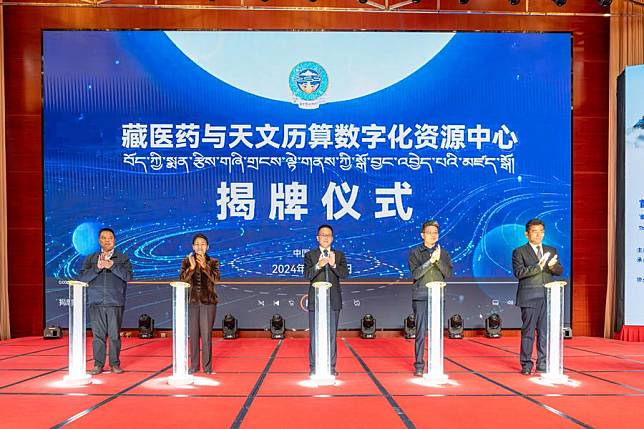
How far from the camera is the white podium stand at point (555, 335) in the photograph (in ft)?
15.9

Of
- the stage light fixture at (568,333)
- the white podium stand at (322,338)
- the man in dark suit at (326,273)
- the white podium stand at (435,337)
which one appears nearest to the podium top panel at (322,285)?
the white podium stand at (322,338)

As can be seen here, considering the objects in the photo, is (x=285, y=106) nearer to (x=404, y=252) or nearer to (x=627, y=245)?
(x=404, y=252)

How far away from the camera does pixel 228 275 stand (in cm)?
841

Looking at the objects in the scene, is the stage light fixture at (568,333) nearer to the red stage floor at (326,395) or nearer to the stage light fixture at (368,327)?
the red stage floor at (326,395)

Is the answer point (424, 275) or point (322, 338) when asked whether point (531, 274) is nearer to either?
point (424, 275)

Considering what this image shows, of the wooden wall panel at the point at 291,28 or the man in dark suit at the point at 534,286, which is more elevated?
the wooden wall panel at the point at 291,28

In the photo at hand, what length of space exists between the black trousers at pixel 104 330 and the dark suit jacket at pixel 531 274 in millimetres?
3697

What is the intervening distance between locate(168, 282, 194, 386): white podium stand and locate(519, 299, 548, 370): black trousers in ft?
9.72

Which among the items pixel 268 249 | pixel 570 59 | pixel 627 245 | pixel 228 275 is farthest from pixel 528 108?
pixel 228 275

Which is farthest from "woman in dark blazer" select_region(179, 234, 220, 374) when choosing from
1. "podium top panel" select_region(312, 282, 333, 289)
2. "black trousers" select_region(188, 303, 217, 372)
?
"podium top panel" select_region(312, 282, 333, 289)

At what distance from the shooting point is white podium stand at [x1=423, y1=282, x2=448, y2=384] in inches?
189

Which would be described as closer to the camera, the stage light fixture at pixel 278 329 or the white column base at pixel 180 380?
the white column base at pixel 180 380

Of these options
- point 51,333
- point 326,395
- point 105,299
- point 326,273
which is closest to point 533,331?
point 326,273

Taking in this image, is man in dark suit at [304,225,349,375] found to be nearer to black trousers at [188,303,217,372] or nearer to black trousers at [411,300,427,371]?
black trousers at [411,300,427,371]
